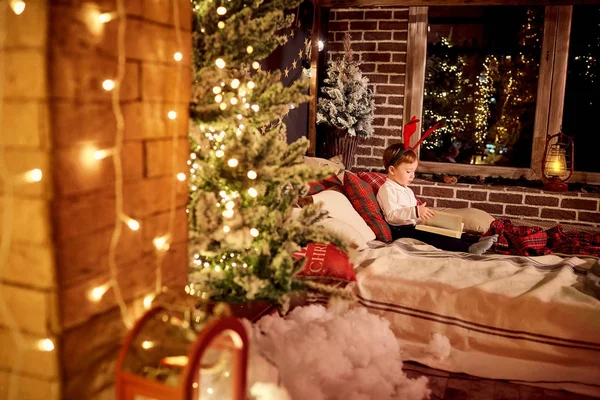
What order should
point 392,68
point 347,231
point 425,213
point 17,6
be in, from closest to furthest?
point 17,6
point 347,231
point 425,213
point 392,68

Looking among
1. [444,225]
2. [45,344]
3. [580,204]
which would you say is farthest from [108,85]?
[580,204]

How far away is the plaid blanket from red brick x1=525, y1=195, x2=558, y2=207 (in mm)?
1298

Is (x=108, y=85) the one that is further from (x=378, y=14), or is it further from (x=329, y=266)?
(x=378, y=14)

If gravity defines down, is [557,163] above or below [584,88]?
below

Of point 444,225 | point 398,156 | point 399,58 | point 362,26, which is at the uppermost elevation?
→ point 362,26

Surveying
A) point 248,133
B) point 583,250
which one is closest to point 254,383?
point 248,133

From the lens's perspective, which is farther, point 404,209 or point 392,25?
point 392,25


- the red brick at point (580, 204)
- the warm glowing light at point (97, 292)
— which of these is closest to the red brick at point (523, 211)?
the red brick at point (580, 204)

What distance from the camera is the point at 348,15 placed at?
17.3 feet

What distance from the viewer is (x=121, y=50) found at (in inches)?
56.9

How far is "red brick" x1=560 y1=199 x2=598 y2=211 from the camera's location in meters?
4.57

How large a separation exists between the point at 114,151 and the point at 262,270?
0.75 metres

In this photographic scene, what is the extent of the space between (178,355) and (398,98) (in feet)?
14.0

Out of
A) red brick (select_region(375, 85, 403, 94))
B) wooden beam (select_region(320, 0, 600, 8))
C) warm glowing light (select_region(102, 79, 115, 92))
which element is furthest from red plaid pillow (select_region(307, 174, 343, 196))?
warm glowing light (select_region(102, 79, 115, 92))
